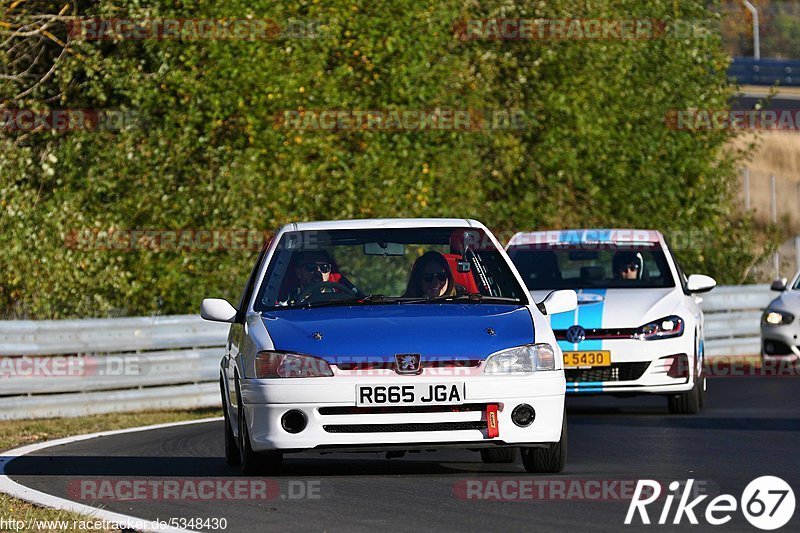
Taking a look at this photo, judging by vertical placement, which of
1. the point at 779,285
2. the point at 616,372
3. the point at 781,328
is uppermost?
the point at 616,372

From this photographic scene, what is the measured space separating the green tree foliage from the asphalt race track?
7.53 m

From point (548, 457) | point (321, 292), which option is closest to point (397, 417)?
point (548, 457)

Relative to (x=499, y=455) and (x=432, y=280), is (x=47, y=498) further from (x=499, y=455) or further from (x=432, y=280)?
(x=499, y=455)

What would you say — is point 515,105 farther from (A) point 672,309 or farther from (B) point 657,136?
(A) point 672,309

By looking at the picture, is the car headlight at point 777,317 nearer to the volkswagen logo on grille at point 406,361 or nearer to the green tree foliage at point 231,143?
the green tree foliage at point 231,143

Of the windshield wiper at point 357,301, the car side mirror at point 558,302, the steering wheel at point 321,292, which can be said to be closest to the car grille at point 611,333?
the car side mirror at point 558,302

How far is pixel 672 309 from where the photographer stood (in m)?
14.3

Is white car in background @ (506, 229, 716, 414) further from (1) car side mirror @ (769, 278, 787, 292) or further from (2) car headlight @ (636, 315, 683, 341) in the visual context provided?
(1) car side mirror @ (769, 278, 787, 292)

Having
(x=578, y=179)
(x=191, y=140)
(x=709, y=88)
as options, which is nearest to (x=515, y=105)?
(x=578, y=179)

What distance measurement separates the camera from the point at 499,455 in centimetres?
1042

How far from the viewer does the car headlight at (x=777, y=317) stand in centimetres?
1844

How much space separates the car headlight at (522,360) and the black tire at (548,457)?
1.39 ft

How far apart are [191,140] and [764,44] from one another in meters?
85.5

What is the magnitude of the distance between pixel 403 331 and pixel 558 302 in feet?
4.45
